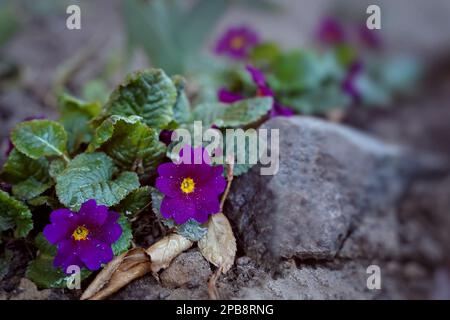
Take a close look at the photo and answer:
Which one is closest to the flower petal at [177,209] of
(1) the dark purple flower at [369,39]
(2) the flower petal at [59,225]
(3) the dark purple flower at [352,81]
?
(2) the flower petal at [59,225]

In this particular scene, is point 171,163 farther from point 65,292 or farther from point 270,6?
point 270,6

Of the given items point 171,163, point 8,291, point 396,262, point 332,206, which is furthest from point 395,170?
point 8,291

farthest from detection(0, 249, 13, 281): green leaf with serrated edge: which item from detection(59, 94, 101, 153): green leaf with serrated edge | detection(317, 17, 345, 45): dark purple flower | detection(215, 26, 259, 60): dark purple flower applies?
detection(317, 17, 345, 45): dark purple flower

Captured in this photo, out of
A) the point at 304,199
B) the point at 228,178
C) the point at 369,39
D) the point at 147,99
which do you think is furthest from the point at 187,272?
the point at 369,39

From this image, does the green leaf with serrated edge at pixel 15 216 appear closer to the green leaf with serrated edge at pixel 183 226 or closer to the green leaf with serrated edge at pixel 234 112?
the green leaf with serrated edge at pixel 183 226

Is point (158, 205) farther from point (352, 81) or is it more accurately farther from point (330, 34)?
point (330, 34)

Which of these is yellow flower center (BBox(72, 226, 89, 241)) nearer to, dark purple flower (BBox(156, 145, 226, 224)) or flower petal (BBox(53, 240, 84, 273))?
flower petal (BBox(53, 240, 84, 273))
